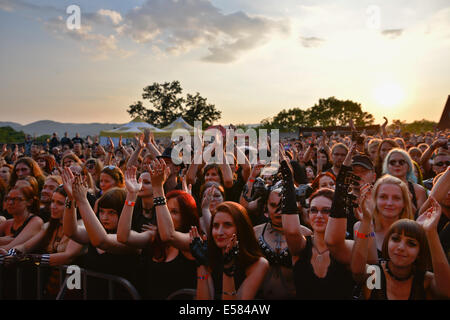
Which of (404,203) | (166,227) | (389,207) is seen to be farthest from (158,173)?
(404,203)

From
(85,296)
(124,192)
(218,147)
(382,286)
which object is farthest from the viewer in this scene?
(218,147)

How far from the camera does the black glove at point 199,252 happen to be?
249cm

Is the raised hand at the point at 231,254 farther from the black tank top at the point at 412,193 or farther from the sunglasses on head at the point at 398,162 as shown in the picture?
the sunglasses on head at the point at 398,162

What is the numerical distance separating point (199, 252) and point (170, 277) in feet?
2.34

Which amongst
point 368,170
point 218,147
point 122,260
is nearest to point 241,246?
point 122,260

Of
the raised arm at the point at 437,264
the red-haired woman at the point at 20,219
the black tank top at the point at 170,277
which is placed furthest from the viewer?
the red-haired woman at the point at 20,219

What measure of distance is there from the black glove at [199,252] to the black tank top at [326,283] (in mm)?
792

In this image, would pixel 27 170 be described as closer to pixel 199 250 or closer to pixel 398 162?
pixel 199 250

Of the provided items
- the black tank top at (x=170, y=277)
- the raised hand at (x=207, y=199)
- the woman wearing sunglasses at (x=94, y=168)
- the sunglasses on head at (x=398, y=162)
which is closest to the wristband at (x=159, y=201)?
the black tank top at (x=170, y=277)

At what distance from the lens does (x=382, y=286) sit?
2.46m

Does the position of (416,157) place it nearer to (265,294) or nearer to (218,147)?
(218,147)

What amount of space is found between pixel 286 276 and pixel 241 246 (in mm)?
535

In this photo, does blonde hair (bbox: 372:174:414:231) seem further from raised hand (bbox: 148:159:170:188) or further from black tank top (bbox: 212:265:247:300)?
raised hand (bbox: 148:159:170:188)

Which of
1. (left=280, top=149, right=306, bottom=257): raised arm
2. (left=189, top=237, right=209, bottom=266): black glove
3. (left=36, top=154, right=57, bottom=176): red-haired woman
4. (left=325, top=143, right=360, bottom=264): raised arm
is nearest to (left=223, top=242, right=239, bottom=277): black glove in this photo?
(left=189, top=237, right=209, bottom=266): black glove
